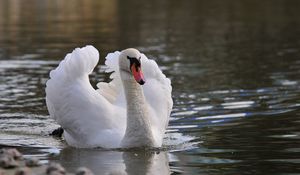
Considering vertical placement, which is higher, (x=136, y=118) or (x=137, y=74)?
(x=137, y=74)

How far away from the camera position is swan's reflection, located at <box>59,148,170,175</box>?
11.0 m

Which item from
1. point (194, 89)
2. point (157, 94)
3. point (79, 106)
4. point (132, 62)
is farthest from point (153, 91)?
point (194, 89)

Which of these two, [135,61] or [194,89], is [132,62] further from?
[194,89]

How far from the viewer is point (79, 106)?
42.3ft

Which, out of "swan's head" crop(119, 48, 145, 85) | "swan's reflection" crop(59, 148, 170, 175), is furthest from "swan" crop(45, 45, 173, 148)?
"swan's reflection" crop(59, 148, 170, 175)

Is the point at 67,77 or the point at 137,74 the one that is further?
the point at 67,77

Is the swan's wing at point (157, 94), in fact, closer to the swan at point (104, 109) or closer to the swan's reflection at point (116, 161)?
the swan at point (104, 109)

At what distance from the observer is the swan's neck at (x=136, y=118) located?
1246 cm

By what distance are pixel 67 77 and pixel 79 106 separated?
48 centimetres

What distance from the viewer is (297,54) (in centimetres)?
2662

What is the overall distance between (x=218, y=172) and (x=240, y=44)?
20.5 m

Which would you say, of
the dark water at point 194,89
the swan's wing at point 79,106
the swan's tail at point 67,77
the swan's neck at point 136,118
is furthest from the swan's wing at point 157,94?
the swan's tail at point 67,77

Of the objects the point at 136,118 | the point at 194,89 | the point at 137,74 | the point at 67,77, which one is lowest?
the point at 194,89

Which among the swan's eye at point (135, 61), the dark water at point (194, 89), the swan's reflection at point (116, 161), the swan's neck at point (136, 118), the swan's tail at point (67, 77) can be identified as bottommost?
the dark water at point (194, 89)
